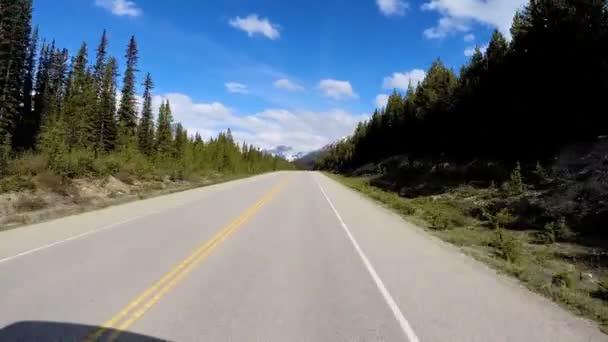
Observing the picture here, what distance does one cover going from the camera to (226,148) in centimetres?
10219

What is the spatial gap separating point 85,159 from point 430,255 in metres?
26.7

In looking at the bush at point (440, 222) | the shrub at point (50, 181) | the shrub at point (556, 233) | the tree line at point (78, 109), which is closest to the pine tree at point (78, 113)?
the tree line at point (78, 109)

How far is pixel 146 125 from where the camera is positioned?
71562mm

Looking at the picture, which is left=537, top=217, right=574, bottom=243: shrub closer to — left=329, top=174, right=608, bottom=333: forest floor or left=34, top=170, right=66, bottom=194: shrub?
left=329, top=174, right=608, bottom=333: forest floor

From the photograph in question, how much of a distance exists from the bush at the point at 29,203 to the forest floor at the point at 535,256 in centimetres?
1757

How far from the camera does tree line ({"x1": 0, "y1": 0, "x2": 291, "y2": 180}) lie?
40312mm

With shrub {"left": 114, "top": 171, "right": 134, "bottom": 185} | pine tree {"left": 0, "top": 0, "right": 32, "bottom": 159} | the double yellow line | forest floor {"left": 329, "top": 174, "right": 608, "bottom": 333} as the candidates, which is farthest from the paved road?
pine tree {"left": 0, "top": 0, "right": 32, "bottom": 159}

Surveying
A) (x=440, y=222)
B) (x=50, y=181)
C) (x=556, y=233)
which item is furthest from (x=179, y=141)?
(x=556, y=233)

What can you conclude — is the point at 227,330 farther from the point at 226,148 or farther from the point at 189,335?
the point at 226,148

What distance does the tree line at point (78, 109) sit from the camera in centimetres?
4031

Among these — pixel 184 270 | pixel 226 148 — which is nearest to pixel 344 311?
pixel 184 270

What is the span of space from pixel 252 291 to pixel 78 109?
39758mm

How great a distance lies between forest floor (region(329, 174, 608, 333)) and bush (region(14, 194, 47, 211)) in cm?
1757

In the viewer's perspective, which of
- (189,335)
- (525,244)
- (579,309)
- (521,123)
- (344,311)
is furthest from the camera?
(521,123)
